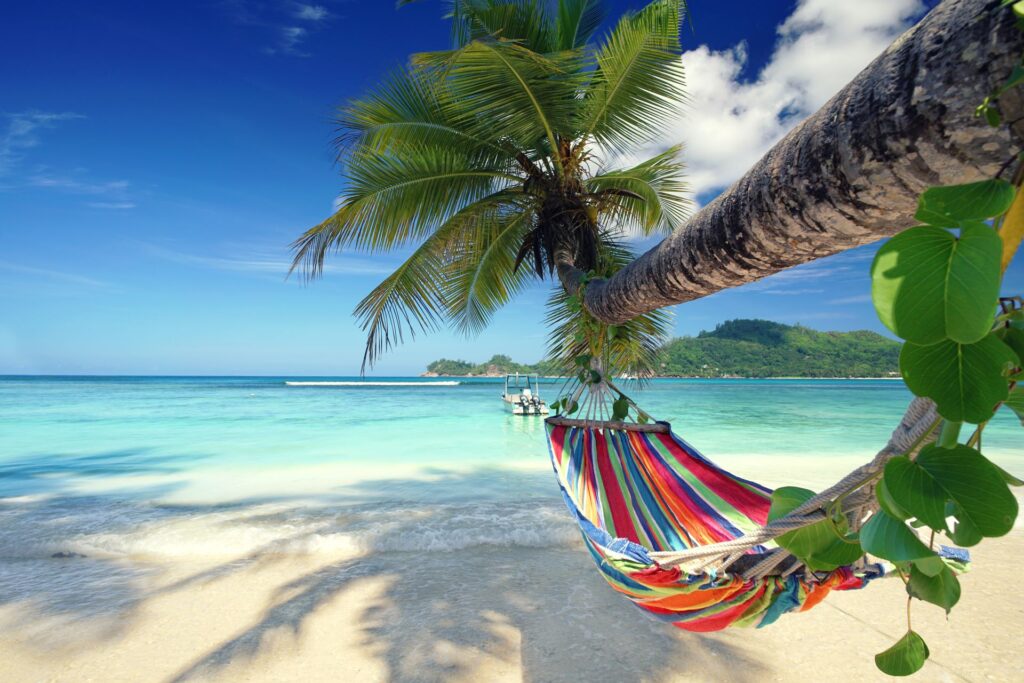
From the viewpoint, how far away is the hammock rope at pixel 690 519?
1.80 feet

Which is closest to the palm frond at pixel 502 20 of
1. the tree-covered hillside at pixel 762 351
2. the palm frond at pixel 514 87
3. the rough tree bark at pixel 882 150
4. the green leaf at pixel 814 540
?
the palm frond at pixel 514 87

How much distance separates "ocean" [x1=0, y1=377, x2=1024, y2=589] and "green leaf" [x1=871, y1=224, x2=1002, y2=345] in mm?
3116

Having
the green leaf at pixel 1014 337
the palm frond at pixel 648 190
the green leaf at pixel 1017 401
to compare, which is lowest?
the green leaf at pixel 1017 401

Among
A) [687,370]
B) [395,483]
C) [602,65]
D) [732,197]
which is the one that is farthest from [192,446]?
[687,370]

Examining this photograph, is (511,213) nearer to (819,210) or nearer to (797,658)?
(797,658)

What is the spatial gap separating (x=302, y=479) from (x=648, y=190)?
13.5 ft

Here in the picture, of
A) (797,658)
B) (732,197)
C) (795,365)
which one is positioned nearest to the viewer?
(732,197)

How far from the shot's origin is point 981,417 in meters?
0.24

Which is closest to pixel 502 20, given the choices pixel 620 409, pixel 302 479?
pixel 620 409

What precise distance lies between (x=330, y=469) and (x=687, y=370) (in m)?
27.4

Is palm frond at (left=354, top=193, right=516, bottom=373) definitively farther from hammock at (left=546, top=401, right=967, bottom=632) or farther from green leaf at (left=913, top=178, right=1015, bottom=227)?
green leaf at (left=913, top=178, right=1015, bottom=227)

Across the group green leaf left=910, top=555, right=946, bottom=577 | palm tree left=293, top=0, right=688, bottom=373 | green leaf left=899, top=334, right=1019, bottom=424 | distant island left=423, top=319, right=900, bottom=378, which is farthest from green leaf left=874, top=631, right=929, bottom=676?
distant island left=423, top=319, right=900, bottom=378

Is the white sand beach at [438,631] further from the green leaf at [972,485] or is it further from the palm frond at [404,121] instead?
the palm frond at [404,121]

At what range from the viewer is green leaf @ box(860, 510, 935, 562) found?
0.91 feet
